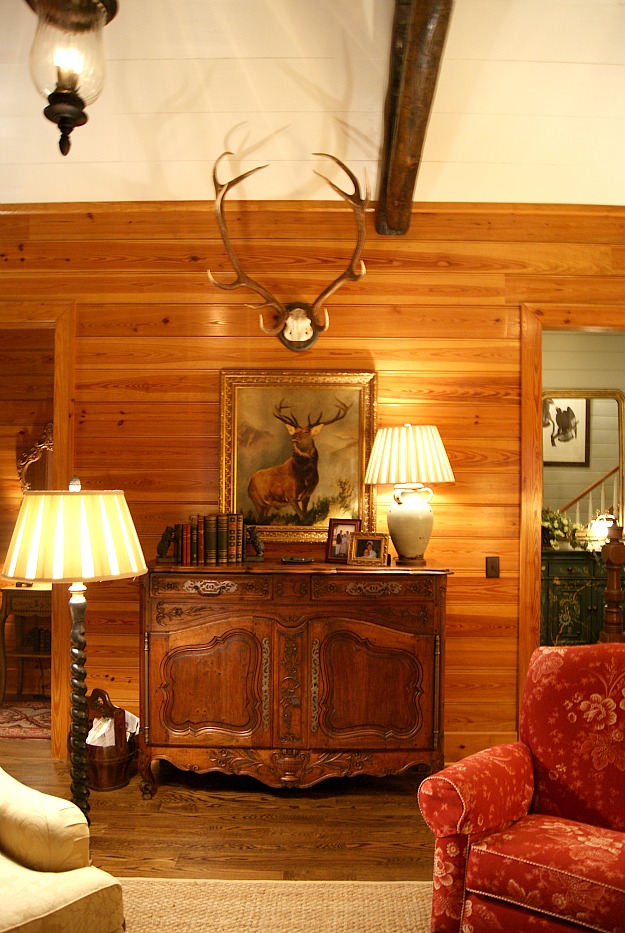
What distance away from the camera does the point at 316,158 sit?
3.17 m

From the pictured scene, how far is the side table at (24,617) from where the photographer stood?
4.51 m

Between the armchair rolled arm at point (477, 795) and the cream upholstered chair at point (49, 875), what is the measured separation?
836mm

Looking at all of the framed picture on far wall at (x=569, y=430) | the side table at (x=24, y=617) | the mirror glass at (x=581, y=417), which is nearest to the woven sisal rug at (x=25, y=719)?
the side table at (x=24, y=617)

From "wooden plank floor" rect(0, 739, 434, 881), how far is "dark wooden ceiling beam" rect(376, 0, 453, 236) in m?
2.68

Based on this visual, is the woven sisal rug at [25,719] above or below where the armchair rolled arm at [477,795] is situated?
below

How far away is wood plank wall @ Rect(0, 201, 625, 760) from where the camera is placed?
3.58 metres

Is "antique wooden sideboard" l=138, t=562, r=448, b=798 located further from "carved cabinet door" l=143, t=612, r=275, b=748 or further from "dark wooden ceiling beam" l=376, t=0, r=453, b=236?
"dark wooden ceiling beam" l=376, t=0, r=453, b=236

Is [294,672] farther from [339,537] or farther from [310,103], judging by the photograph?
[310,103]

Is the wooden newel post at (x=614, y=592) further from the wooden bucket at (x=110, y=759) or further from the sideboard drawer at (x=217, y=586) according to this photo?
the wooden bucket at (x=110, y=759)

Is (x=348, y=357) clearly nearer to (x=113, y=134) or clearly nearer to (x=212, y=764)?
(x=113, y=134)

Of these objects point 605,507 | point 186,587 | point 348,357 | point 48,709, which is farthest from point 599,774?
point 605,507

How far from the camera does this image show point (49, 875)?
1684 millimetres

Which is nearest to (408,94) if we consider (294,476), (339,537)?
(294,476)

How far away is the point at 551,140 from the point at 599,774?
96.1 inches
